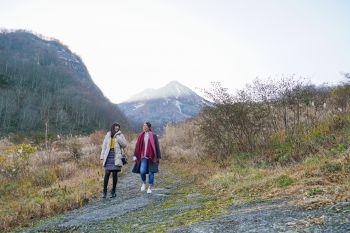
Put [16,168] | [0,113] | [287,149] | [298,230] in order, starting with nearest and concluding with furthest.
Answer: [298,230], [287,149], [16,168], [0,113]

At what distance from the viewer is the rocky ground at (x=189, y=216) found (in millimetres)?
4984

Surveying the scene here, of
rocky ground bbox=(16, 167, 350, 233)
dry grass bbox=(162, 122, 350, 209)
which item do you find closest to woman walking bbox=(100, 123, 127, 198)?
rocky ground bbox=(16, 167, 350, 233)

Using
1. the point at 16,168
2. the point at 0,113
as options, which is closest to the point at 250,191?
the point at 16,168

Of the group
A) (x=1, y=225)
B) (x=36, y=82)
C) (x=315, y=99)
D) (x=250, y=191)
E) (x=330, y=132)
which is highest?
(x=36, y=82)

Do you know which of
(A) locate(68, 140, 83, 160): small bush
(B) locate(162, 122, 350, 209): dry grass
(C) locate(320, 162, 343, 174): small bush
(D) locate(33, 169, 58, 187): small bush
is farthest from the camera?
(A) locate(68, 140, 83, 160): small bush

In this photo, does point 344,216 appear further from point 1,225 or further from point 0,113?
point 0,113

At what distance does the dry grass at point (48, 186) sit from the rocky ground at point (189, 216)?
2.07ft

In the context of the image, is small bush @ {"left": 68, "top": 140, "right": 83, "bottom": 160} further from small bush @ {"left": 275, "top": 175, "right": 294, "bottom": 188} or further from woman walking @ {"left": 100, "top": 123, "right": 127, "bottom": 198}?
small bush @ {"left": 275, "top": 175, "right": 294, "bottom": 188}

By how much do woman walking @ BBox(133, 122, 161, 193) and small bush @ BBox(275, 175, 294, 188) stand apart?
4140mm

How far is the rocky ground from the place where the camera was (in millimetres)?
4984

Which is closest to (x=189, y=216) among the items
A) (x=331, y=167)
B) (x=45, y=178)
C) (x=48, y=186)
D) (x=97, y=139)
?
(x=331, y=167)

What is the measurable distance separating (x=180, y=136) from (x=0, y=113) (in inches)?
3142

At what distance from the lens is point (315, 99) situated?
570 inches

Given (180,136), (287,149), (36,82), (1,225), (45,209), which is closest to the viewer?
(1,225)
